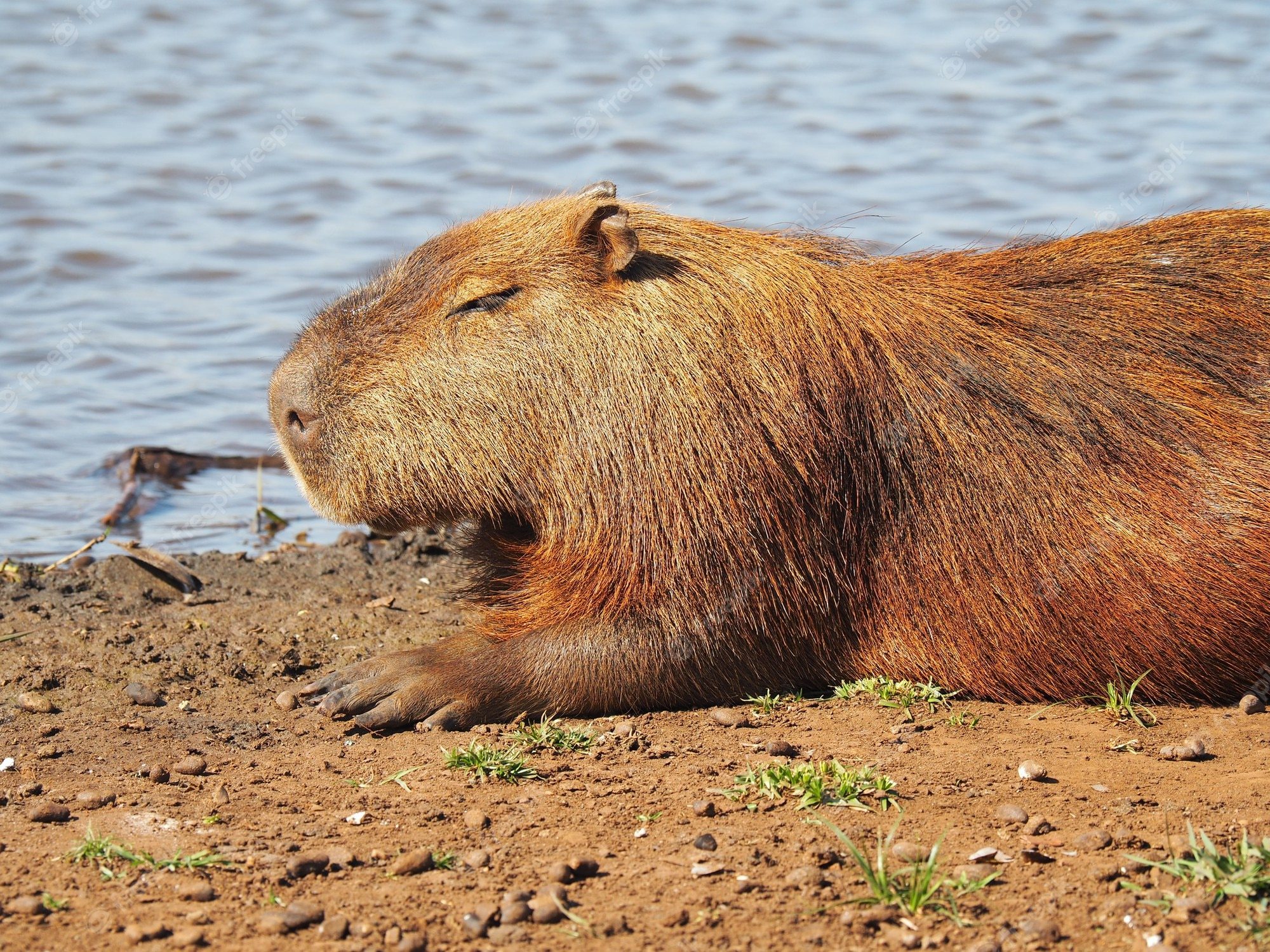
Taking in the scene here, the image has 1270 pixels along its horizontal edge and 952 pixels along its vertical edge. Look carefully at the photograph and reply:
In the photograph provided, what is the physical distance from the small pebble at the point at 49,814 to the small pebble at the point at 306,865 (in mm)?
728

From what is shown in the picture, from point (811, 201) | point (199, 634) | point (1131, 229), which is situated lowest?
point (199, 634)

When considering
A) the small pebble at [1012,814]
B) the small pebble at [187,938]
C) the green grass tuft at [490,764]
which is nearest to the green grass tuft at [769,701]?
the green grass tuft at [490,764]

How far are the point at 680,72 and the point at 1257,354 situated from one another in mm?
10872

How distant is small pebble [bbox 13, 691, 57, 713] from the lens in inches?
185

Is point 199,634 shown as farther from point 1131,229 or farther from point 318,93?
point 318,93

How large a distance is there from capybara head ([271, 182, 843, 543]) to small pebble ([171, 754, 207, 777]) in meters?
1.02

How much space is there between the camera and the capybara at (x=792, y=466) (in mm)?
4551

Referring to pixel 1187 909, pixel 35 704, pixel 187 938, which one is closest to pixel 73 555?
pixel 35 704

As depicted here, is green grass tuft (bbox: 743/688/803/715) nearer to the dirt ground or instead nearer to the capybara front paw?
the dirt ground

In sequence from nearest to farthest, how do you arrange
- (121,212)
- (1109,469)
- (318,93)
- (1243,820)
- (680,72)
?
(1243,820) → (1109,469) → (121,212) → (318,93) → (680,72)

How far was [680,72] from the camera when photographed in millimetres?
14859

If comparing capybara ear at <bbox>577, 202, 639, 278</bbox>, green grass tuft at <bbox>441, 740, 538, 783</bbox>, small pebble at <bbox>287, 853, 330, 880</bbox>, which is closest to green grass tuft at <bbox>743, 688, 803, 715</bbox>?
green grass tuft at <bbox>441, 740, 538, 783</bbox>

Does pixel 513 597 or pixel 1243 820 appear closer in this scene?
pixel 1243 820

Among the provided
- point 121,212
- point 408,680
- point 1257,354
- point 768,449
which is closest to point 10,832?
point 408,680
